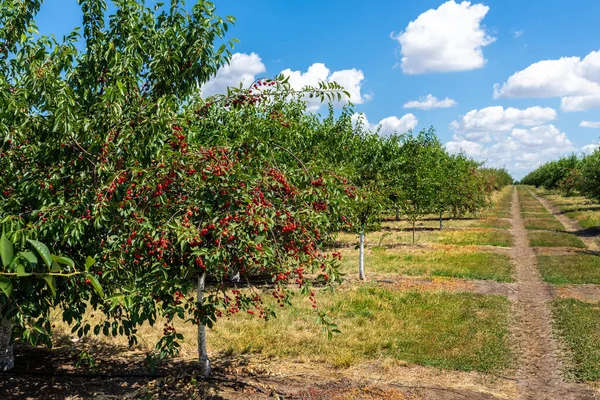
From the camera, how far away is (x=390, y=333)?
34.3 ft

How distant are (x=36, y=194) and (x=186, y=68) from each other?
253cm

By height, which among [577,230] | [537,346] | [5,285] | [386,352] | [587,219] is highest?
[5,285]

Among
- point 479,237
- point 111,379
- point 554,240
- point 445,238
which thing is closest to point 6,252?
point 111,379

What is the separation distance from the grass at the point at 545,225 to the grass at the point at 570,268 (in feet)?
38.4

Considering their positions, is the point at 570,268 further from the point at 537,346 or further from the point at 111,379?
the point at 111,379

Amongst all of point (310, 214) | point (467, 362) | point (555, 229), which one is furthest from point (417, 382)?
point (555, 229)

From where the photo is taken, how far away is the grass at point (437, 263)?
17.4 metres

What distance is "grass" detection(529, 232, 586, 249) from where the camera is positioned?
23906 millimetres

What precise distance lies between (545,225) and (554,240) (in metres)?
8.50

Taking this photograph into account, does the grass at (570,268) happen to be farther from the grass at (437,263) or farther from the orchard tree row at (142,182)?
the orchard tree row at (142,182)

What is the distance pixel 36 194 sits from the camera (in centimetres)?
556

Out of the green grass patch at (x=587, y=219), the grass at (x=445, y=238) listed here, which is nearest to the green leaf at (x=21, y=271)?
the grass at (x=445, y=238)

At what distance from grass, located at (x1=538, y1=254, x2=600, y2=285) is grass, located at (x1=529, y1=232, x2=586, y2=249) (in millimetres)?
3556

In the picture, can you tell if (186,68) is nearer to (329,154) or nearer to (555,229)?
(329,154)
